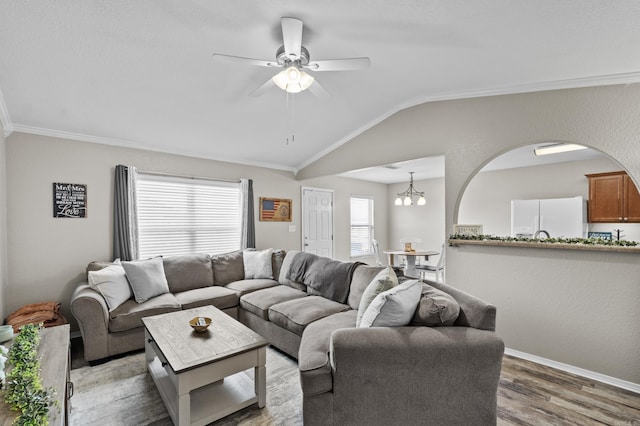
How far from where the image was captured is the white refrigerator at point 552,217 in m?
4.44

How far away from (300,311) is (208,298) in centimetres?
131

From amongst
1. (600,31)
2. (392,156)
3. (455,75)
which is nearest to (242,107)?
(392,156)

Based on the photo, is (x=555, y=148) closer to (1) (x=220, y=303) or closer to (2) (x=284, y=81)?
(2) (x=284, y=81)

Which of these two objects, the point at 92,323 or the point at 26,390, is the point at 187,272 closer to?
the point at 92,323

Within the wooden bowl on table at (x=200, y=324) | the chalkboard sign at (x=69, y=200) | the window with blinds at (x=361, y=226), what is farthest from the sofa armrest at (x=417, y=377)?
the window with blinds at (x=361, y=226)

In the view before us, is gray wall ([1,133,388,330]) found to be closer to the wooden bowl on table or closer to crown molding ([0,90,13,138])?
crown molding ([0,90,13,138])

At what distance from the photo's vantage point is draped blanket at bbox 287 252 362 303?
3057 mm

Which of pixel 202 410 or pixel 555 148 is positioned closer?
pixel 202 410

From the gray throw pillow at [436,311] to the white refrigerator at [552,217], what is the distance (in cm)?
411

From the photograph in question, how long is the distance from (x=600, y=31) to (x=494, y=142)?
1141 mm

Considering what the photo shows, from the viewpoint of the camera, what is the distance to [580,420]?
1935 mm

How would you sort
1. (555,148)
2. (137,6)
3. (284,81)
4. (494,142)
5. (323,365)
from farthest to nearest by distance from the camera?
(555,148) < (494,142) < (284,81) < (137,6) < (323,365)

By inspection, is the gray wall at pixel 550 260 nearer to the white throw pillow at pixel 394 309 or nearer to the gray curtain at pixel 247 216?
the white throw pillow at pixel 394 309

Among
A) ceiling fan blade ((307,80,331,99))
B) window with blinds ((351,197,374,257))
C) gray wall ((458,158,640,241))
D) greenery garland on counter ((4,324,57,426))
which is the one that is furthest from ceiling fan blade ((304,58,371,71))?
window with blinds ((351,197,374,257))
